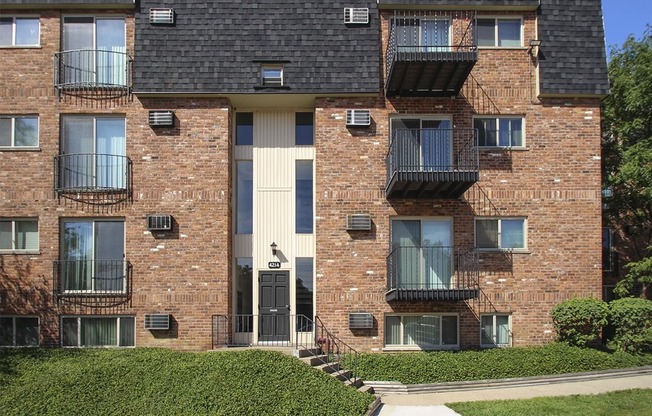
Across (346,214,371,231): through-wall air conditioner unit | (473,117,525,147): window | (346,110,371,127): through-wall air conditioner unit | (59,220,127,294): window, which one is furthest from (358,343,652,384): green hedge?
(59,220,127,294): window

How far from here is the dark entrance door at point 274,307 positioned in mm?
17969

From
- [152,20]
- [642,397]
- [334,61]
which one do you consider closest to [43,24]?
[152,20]

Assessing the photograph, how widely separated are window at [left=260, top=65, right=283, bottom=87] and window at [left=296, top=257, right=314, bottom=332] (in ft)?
14.7

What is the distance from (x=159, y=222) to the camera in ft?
57.3

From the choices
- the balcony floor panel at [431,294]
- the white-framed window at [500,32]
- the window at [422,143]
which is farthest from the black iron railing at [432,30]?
the balcony floor panel at [431,294]

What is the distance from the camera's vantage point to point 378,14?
18125 millimetres

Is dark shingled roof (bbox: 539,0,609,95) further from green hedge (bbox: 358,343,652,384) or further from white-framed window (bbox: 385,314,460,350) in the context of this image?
green hedge (bbox: 358,343,652,384)

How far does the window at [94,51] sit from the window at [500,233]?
31.9ft

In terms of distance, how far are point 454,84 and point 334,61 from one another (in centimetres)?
304

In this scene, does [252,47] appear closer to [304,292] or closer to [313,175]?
[313,175]

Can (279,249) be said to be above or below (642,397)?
above

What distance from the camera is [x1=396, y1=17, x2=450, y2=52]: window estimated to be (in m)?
18.0

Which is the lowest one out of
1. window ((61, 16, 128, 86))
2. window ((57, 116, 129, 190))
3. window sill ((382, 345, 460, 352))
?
window sill ((382, 345, 460, 352))

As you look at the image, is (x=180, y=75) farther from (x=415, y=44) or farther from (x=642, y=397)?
(x=642, y=397)
